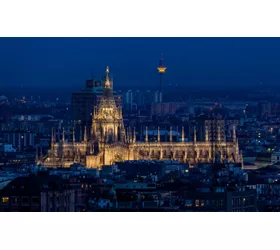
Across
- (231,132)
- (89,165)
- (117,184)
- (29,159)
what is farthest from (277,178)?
(231,132)

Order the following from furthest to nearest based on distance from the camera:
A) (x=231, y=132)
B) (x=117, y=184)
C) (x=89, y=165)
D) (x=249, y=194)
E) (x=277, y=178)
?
(x=231, y=132)
(x=89, y=165)
(x=277, y=178)
(x=117, y=184)
(x=249, y=194)

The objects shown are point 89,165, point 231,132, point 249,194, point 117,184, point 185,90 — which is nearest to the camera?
point 249,194

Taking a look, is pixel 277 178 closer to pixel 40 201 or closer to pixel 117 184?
pixel 117 184

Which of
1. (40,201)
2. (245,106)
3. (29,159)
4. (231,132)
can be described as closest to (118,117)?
(29,159)

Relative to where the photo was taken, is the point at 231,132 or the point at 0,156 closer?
the point at 0,156

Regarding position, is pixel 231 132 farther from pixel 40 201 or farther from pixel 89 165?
pixel 40 201

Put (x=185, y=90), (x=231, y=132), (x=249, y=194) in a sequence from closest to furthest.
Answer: (x=249, y=194)
(x=231, y=132)
(x=185, y=90)
